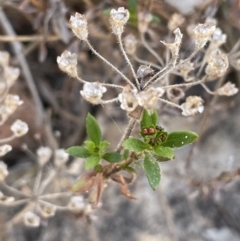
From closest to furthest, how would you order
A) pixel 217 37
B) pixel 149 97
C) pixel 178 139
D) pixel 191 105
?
pixel 149 97 < pixel 191 105 < pixel 178 139 < pixel 217 37

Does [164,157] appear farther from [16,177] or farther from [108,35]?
[16,177]

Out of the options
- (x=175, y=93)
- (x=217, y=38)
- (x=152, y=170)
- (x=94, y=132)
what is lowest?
(x=152, y=170)

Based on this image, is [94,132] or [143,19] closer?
[94,132]

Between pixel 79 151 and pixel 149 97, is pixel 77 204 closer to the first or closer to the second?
pixel 79 151

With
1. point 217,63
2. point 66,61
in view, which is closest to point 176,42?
point 217,63

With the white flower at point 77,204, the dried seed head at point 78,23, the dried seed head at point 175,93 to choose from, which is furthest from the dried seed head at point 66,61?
the white flower at point 77,204

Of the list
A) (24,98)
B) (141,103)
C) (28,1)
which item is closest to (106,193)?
(24,98)

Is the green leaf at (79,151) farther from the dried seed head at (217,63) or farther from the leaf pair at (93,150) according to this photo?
the dried seed head at (217,63)
